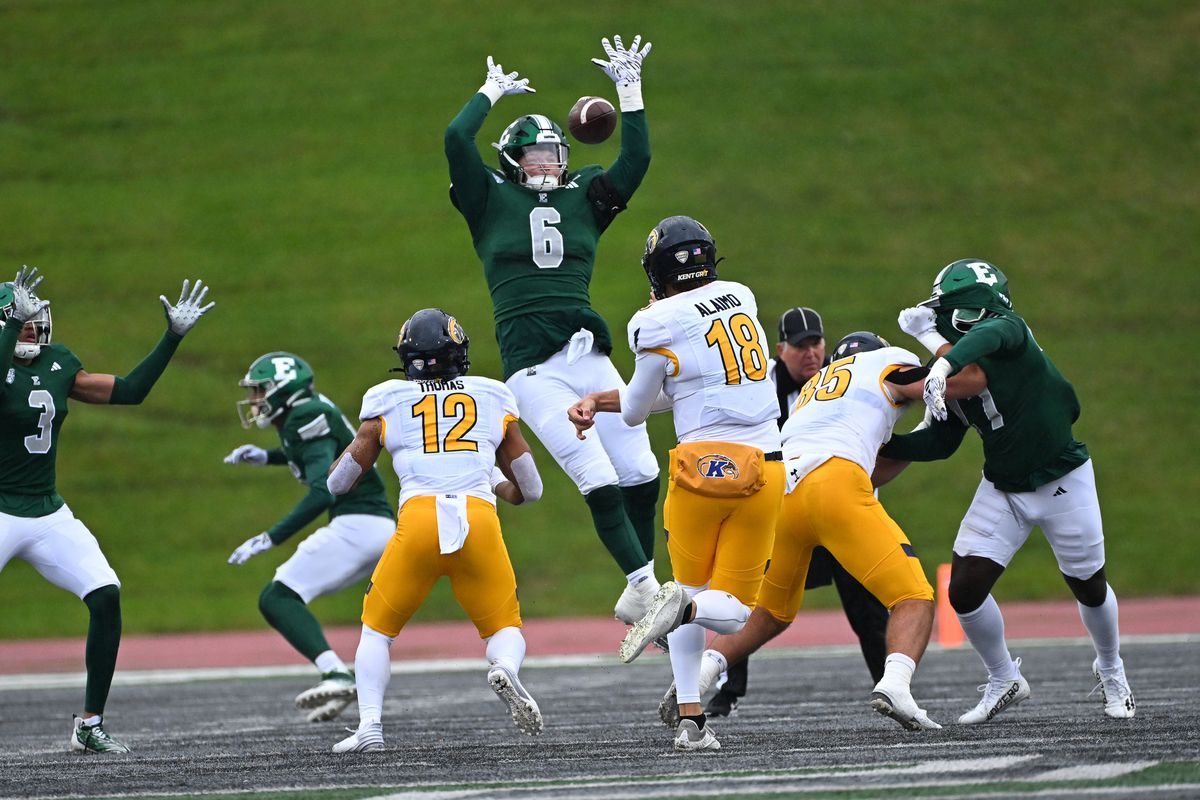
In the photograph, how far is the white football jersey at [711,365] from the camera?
20.9ft

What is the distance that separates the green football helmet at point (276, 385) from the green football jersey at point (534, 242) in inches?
96.9

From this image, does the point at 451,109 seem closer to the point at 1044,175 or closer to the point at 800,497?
the point at 1044,175

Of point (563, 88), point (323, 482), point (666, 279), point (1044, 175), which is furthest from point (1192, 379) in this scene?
point (666, 279)

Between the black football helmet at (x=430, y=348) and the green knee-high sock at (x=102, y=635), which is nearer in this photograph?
the black football helmet at (x=430, y=348)

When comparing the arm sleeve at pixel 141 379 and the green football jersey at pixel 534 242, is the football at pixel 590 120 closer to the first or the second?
the green football jersey at pixel 534 242

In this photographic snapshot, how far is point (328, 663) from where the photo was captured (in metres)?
9.27

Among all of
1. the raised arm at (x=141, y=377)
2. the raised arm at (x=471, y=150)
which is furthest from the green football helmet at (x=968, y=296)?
the raised arm at (x=141, y=377)

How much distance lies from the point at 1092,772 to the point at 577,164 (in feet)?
75.5

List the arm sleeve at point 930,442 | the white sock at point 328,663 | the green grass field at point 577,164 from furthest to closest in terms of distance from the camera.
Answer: the green grass field at point 577,164 → the white sock at point 328,663 → the arm sleeve at point 930,442

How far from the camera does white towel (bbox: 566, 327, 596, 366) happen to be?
761cm

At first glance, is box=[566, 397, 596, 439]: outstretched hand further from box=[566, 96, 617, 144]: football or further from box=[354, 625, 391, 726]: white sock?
box=[566, 96, 617, 144]: football

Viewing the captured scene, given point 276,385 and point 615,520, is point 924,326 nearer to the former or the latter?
point 615,520

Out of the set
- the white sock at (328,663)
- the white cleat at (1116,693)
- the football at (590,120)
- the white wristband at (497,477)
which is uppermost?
the football at (590,120)

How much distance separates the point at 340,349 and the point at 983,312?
1862 centimetres
